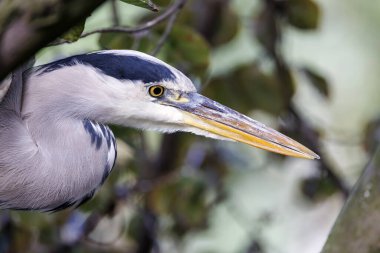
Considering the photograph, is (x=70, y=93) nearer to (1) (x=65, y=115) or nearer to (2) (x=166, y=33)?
(1) (x=65, y=115)

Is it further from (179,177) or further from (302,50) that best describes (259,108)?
(302,50)

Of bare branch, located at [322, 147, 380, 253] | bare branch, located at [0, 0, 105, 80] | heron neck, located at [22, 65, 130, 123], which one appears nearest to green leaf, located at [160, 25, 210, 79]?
heron neck, located at [22, 65, 130, 123]

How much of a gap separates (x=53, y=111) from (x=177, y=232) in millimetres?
1137

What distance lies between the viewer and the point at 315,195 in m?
2.60

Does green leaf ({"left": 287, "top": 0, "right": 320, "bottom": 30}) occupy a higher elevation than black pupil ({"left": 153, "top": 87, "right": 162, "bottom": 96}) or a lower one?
lower

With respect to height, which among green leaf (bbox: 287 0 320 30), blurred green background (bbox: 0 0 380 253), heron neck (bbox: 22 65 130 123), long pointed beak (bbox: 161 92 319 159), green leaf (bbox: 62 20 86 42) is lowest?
blurred green background (bbox: 0 0 380 253)

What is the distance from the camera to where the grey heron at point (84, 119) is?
150 cm

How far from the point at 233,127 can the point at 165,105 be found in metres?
0.14

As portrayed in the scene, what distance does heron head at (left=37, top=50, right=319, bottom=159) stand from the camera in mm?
1503

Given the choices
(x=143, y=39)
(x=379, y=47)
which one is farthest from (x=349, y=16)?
(x=143, y=39)

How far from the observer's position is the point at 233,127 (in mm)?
1609

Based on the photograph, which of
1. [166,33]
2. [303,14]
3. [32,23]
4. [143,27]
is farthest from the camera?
[303,14]

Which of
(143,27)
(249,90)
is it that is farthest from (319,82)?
(143,27)

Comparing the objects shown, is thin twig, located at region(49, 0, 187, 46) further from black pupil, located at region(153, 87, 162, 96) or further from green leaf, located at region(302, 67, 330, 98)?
green leaf, located at region(302, 67, 330, 98)
